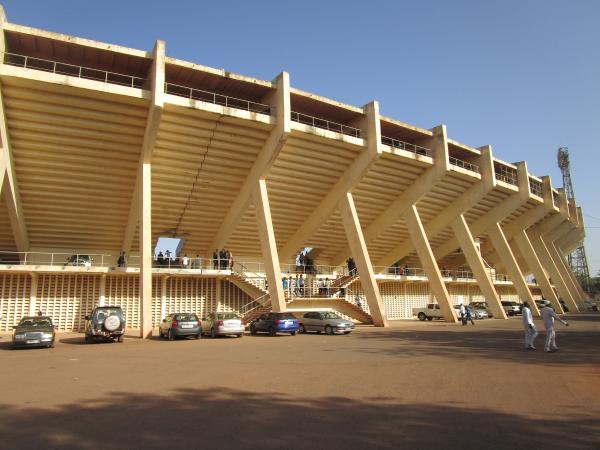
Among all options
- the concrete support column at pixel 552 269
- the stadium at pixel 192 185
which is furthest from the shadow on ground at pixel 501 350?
the concrete support column at pixel 552 269

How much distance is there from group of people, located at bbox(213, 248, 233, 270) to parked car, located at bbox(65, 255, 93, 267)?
7.20m

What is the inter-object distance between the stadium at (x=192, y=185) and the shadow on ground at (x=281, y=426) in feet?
51.1

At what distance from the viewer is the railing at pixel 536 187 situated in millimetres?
41531

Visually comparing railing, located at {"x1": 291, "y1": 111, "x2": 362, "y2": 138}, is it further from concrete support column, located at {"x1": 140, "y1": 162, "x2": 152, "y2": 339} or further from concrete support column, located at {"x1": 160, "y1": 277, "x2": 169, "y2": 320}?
concrete support column, located at {"x1": 160, "y1": 277, "x2": 169, "y2": 320}

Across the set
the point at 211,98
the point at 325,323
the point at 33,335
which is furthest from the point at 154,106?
the point at 325,323

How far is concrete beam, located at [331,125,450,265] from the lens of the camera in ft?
94.0

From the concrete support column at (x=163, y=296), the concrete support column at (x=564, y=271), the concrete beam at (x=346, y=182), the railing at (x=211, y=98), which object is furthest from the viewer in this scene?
the concrete support column at (x=564, y=271)

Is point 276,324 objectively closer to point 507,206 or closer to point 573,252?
point 507,206

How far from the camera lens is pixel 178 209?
89.1 feet

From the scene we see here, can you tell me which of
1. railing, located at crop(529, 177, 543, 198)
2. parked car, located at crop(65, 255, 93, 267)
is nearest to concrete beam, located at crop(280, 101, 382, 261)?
parked car, located at crop(65, 255, 93, 267)

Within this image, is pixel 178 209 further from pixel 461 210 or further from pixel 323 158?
pixel 461 210

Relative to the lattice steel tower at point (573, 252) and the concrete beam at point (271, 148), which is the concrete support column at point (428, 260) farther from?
the lattice steel tower at point (573, 252)

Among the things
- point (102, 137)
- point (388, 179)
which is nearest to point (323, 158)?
point (388, 179)

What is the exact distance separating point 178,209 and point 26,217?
322 inches
